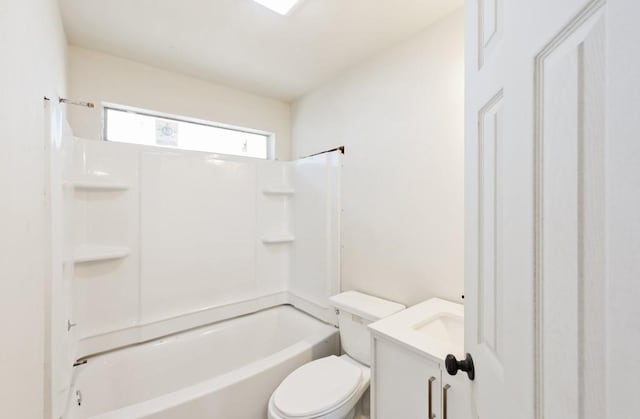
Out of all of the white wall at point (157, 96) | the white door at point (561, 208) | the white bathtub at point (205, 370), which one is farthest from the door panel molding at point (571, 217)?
the white wall at point (157, 96)

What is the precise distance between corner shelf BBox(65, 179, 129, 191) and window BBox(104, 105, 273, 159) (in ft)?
1.40

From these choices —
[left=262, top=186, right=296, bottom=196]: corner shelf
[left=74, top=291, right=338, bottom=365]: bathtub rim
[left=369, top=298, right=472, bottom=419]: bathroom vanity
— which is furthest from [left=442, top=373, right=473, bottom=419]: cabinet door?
[left=262, top=186, right=296, bottom=196]: corner shelf

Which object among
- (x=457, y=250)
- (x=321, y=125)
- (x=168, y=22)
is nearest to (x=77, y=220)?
(x=168, y=22)

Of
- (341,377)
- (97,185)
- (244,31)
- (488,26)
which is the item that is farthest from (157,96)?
(341,377)

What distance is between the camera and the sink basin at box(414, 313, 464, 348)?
4.47 feet

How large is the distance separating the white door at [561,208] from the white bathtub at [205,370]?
1.35 metres

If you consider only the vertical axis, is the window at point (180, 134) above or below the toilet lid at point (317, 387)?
above

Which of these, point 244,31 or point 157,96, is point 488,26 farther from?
point 157,96

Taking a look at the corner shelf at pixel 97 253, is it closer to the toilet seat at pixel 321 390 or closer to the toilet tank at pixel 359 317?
the toilet seat at pixel 321 390

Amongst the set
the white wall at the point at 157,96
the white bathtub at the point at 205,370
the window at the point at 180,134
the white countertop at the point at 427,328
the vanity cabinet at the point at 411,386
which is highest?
the white wall at the point at 157,96

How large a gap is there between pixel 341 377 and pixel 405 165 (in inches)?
53.3

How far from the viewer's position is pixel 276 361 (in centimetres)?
170

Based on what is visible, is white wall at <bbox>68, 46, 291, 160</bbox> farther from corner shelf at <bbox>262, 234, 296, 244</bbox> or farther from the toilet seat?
the toilet seat

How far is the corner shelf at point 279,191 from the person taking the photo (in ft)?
8.32
